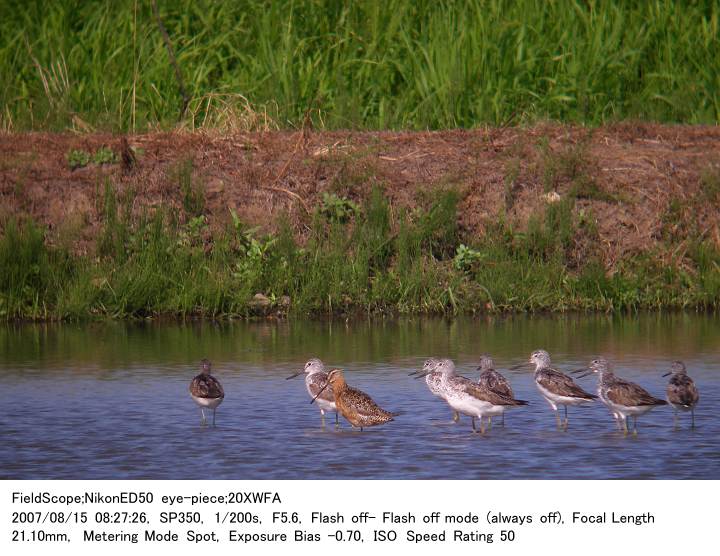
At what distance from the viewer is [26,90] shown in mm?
20938

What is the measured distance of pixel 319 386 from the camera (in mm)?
11141

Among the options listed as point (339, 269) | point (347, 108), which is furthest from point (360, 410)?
point (347, 108)

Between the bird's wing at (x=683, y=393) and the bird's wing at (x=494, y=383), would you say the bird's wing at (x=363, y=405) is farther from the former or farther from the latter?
the bird's wing at (x=683, y=393)

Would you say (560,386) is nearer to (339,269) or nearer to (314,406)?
(314,406)

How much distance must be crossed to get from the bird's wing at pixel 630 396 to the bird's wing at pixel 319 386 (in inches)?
86.3

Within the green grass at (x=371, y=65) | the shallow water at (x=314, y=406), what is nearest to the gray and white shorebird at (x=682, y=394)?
the shallow water at (x=314, y=406)

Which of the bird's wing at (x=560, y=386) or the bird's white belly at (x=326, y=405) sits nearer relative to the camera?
the bird's wing at (x=560, y=386)

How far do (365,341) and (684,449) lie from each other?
5.03 meters

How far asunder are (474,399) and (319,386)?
1440 millimetres

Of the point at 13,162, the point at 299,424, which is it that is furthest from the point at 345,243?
the point at 299,424

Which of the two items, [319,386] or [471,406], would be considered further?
[319,386]

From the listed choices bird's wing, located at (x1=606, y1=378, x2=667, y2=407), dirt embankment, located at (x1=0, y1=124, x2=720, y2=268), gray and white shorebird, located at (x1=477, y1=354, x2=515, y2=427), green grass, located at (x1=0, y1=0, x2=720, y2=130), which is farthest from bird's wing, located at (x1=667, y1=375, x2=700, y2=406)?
green grass, located at (x1=0, y1=0, x2=720, y2=130)

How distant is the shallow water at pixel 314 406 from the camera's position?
9.30 meters

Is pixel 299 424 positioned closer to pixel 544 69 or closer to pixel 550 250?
pixel 550 250
